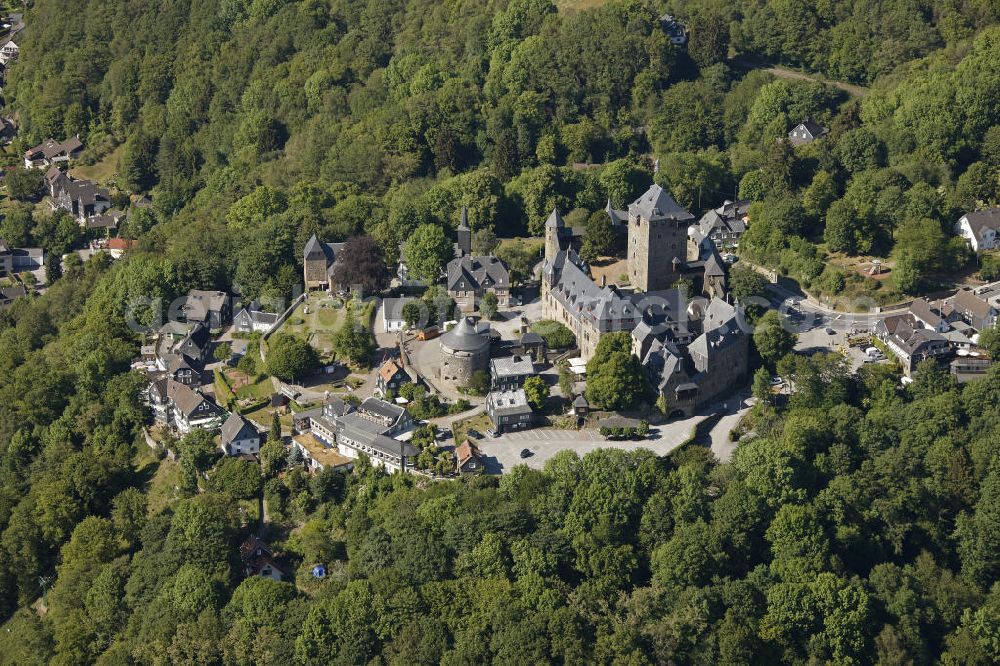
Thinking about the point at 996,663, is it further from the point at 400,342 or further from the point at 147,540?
the point at 147,540

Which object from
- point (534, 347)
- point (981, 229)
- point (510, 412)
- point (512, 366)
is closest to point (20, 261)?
point (534, 347)

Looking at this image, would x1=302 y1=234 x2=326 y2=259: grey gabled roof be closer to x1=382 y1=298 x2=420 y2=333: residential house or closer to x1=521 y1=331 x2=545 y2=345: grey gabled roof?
x1=382 y1=298 x2=420 y2=333: residential house

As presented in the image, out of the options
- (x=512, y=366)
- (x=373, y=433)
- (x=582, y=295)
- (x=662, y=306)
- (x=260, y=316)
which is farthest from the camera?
(x=260, y=316)

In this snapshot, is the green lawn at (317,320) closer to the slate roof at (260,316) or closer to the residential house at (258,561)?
the slate roof at (260,316)

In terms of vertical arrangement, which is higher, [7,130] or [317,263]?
[7,130]

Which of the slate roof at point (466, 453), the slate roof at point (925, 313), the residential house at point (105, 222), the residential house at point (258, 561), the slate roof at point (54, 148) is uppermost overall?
the slate roof at point (54, 148)

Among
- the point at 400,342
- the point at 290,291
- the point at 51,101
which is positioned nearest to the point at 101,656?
the point at 400,342

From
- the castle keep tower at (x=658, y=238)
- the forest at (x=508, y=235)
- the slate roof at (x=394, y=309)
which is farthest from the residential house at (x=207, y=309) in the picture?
the castle keep tower at (x=658, y=238)

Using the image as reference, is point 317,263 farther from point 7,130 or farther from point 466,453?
point 7,130
